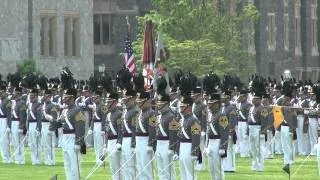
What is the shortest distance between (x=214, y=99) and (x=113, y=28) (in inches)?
2250

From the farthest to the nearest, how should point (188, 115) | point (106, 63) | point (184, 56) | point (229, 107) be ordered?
point (106, 63)
point (184, 56)
point (229, 107)
point (188, 115)

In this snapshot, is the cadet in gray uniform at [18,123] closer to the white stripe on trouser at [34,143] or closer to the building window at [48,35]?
the white stripe on trouser at [34,143]

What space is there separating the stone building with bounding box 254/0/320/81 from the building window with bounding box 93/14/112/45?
12.4 meters

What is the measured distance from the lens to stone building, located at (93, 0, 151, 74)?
88812 millimetres

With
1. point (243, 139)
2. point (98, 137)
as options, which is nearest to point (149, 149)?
point (98, 137)

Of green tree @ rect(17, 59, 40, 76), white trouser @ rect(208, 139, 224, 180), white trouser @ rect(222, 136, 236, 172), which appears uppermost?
green tree @ rect(17, 59, 40, 76)

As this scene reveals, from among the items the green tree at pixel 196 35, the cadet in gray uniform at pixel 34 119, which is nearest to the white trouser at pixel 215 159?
the cadet in gray uniform at pixel 34 119

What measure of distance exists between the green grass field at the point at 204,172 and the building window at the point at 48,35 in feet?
109

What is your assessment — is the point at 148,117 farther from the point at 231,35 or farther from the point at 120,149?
the point at 231,35

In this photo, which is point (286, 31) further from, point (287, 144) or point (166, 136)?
point (166, 136)

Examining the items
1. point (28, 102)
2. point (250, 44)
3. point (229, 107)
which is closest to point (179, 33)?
point (250, 44)

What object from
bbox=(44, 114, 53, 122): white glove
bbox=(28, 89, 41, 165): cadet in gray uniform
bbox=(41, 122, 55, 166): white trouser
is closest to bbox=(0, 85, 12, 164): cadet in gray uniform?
bbox=(28, 89, 41, 165): cadet in gray uniform

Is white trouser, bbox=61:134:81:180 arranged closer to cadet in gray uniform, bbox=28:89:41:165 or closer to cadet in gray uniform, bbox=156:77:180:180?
cadet in gray uniform, bbox=156:77:180:180

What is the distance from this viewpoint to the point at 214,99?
1270 inches
